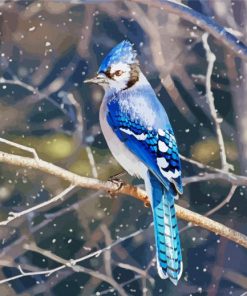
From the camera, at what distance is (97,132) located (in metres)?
2.20

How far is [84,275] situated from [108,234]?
128mm

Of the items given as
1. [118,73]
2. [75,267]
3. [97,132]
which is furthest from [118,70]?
[75,267]

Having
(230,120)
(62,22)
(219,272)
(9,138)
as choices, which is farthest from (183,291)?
(62,22)

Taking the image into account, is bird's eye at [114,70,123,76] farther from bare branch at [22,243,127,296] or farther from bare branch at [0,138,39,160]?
bare branch at [22,243,127,296]

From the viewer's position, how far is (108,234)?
2.22 metres

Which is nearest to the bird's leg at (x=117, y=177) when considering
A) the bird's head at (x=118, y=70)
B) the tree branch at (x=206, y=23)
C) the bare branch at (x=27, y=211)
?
the bare branch at (x=27, y=211)

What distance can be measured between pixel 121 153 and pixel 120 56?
0.83 feet

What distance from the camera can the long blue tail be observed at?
207cm

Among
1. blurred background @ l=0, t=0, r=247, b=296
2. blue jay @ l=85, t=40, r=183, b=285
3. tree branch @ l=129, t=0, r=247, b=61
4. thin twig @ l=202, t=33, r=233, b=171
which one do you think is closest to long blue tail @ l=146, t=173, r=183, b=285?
blue jay @ l=85, t=40, r=183, b=285

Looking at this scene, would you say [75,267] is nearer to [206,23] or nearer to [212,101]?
[212,101]

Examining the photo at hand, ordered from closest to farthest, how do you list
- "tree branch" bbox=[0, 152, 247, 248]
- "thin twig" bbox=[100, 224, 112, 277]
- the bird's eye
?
1. "tree branch" bbox=[0, 152, 247, 248]
2. the bird's eye
3. "thin twig" bbox=[100, 224, 112, 277]

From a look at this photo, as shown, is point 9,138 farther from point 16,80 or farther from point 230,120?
point 230,120

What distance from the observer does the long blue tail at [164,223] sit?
2.07 meters

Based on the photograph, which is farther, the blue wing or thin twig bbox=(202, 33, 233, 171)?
thin twig bbox=(202, 33, 233, 171)
